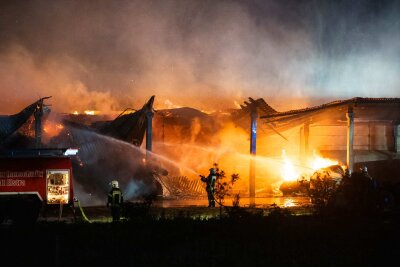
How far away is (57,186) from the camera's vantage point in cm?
1684

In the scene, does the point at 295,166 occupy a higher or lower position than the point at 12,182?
higher

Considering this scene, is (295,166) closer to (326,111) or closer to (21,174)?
(326,111)

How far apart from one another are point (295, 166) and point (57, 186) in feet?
53.8

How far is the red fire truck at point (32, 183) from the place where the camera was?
53.5ft

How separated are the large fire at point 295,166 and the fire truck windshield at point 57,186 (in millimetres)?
14448

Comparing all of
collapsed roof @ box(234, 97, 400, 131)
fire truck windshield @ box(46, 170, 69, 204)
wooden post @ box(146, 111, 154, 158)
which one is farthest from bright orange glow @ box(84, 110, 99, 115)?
fire truck windshield @ box(46, 170, 69, 204)

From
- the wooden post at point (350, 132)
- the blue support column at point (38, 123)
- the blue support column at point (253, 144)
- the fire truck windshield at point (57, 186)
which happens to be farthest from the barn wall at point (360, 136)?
the fire truck windshield at point (57, 186)

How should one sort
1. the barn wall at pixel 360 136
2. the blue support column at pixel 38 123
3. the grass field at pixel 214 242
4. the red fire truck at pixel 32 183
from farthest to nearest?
the barn wall at pixel 360 136
the blue support column at pixel 38 123
the red fire truck at pixel 32 183
the grass field at pixel 214 242

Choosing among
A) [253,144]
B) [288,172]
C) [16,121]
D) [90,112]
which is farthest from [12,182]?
[90,112]

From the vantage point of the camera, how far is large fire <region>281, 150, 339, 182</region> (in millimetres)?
29392

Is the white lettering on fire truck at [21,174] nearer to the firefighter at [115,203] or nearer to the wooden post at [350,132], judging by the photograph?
the firefighter at [115,203]

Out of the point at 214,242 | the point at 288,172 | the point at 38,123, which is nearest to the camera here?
the point at 214,242

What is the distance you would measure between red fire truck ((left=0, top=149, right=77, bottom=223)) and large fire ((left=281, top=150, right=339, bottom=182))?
1452cm

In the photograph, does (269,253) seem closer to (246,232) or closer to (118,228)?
(246,232)
